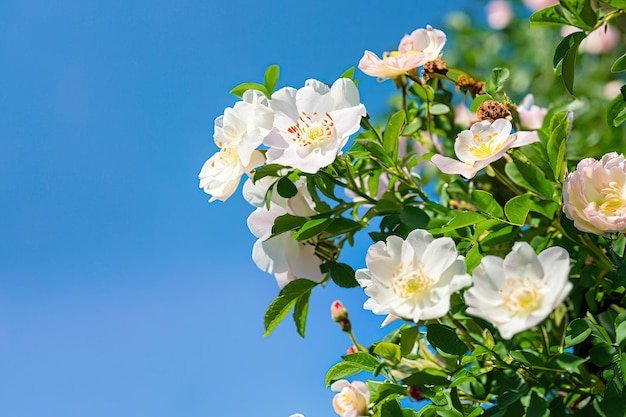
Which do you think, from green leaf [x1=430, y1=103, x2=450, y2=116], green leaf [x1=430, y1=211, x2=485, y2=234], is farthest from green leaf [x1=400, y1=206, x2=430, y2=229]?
green leaf [x1=430, y1=103, x2=450, y2=116]

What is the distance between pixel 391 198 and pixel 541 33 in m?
1.50

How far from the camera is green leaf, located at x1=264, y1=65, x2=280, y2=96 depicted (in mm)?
1049

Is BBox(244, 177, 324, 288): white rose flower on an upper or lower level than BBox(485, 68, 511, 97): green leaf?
lower

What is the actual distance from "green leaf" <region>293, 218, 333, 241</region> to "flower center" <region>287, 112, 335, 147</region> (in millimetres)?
104

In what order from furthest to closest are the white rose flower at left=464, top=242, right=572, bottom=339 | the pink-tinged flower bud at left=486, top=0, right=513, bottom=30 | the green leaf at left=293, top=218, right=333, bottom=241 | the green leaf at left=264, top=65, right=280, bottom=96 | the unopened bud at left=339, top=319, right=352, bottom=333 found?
the pink-tinged flower bud at left=486, top=0, right=513, bottom=30
the unopened bud at left=339, top=319, right=352, bottom=333
the green leaf at left=264, top=65, right=280, bottom=96
the green leaf at left=293, top=218, right=333, bottom=241
the white rose flower at left=464, top=242, right=572, bottom=339

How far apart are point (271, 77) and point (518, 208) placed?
39 cm

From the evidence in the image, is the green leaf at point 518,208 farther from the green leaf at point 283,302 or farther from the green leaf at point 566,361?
the green leaf at point 283,302

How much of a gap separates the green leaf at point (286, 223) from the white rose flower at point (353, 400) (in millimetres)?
242

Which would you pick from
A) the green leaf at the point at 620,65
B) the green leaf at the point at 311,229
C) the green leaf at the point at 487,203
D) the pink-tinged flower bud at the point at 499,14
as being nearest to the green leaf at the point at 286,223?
the green leaf at the point at 311,229

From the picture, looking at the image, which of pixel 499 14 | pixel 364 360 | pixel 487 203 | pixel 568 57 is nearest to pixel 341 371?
pixel 364 360

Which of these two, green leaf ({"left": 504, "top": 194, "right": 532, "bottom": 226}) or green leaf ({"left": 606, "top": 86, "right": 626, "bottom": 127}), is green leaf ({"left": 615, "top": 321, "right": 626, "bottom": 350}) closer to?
green leaf ({"left": 504, "top": 194, "right": 532, "bottom": 226})

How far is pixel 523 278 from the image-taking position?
73 centimetres

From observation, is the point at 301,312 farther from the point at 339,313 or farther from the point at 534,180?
the point at 534,180

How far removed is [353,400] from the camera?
Answer: 102 cm
